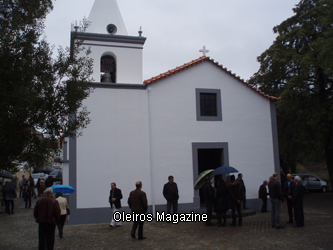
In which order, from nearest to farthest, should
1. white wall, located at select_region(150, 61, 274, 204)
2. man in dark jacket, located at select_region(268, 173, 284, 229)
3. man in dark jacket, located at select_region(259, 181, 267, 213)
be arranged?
man in dark jacket, located at select_region(268, 173, 284, 229) < white wall, located at select_region(150, 61, 274, 204) < man in dark jacket, located at select_region(259, 181, 267, 213)

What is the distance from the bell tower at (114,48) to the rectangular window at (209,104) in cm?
306

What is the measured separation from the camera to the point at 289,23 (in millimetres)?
20875

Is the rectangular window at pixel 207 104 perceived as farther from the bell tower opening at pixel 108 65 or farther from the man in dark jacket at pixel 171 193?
the bell tower opening at pixel 108 65

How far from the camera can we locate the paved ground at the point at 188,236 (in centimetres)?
816

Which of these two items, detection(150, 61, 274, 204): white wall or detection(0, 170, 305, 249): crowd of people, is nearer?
detection(0, 170, 305, 249): crowd of people

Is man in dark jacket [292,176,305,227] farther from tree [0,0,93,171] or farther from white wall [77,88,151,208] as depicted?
tree [0,0,93,171]

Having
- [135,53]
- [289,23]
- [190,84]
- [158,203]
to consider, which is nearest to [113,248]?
[158,203]

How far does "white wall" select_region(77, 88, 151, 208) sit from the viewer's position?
1205 cm

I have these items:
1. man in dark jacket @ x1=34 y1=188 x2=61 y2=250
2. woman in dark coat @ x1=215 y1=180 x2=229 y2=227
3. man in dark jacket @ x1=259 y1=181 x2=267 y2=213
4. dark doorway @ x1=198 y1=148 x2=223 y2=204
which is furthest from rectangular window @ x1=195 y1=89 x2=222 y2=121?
man in dark jacket @ x1=34 y1=188 x2=61 y2=250

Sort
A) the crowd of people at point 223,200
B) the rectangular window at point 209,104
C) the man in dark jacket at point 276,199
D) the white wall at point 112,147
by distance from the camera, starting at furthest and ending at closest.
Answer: the rectangular window at point 209,104 → the white wall at point 112,147 → the man in dark jacket at point 276,199 → the crowd of people at point 223,200

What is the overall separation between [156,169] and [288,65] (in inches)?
478

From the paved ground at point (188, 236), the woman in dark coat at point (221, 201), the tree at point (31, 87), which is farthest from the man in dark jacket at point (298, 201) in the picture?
the tree at point (31, 87)

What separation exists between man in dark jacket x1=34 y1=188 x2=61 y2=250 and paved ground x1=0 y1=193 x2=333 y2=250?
1.48 meters

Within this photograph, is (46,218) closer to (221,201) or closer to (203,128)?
(221,201)
